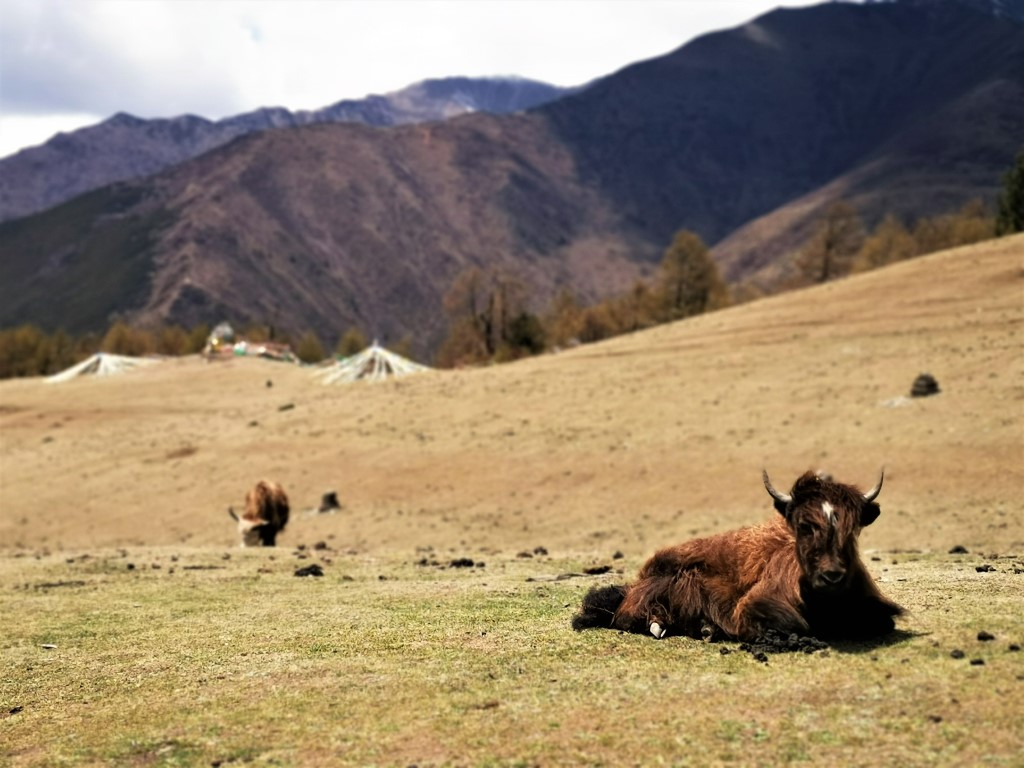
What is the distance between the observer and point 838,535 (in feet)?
26.1

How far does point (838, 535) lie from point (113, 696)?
615cm

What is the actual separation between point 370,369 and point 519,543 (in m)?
43.7

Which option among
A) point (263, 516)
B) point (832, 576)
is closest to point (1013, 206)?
point (263, 516)

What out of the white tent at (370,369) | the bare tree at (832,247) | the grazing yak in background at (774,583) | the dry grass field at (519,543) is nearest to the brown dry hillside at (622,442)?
the dry grass field at (519,543)

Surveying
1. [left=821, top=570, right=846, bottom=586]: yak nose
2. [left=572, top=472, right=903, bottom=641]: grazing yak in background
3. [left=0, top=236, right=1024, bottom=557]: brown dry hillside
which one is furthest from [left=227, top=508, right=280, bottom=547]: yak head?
[left=821, top=570, right=846, bottom=586]: yak nose

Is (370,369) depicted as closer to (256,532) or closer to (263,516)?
(263,516)

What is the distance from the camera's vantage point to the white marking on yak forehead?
798cm

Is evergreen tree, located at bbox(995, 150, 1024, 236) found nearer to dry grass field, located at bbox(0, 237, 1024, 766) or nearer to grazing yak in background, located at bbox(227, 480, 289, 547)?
dry grass field, located at bbox(0, 237, 1024, 766)

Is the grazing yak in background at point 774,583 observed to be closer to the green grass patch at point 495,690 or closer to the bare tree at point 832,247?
the green grass patch at point 495,690

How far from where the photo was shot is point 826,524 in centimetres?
798

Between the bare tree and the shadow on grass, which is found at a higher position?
the bare tree

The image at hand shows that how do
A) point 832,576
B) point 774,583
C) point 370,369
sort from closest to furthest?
point 832,576 < point 774,583 < point 370,369

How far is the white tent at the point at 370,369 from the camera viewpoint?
66.9 meters

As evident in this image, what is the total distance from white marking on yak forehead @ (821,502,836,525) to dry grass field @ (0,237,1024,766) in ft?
3.34
